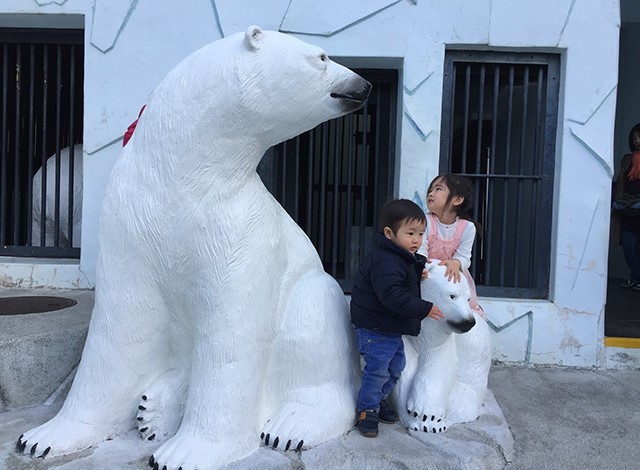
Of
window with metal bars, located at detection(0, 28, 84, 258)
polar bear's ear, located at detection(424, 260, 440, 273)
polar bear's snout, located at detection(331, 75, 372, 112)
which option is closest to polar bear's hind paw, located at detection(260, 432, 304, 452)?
polar bear's ear, located at detection(424, 260, 440, 273)

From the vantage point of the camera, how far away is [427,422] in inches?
85.7

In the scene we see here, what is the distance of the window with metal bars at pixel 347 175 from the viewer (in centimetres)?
391

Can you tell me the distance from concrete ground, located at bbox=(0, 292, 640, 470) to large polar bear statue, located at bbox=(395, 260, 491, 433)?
7 centimetres

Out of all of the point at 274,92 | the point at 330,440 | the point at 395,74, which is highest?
the point at 395,74

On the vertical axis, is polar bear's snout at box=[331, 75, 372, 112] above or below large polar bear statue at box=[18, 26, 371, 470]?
above

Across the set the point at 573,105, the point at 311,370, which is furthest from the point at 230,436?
the point at 573,105

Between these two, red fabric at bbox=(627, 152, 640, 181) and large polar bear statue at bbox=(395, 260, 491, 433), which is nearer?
large polar bear statue at bbox=(395, 260, 491, 433)

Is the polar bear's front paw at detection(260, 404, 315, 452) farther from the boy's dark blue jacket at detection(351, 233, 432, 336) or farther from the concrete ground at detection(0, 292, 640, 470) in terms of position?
the boy's dark blue jacket at detection(351, 233, 432, 336)

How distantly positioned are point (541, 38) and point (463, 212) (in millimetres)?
1628

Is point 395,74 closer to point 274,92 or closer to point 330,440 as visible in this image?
point 274,92

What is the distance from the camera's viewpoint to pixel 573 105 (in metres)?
3.51

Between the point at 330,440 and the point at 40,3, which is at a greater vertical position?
the point at 40,3

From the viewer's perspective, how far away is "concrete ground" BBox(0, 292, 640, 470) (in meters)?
1.93

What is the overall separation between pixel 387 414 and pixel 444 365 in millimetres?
307
